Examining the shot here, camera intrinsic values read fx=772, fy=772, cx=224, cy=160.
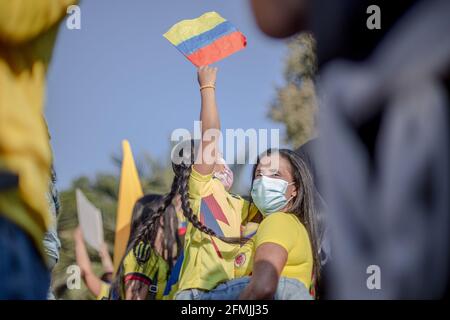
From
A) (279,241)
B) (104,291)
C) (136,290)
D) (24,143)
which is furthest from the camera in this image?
(104,291)

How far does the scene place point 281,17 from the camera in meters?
1.29

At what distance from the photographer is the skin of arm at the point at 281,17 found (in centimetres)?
126

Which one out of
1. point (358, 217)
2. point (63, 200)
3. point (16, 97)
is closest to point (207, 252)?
point (63, 200)

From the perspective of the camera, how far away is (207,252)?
3213mm

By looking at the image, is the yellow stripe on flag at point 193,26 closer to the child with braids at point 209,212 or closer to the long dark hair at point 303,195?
the child with braids at point 209,212

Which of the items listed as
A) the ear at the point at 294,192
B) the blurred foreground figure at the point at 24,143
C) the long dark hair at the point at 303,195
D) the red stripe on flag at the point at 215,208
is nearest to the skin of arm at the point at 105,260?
the red stripe on flag at the point at 215,208

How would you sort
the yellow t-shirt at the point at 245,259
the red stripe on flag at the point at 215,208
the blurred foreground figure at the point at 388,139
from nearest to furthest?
1. the blurred foreground figure at the point at 388,139
2. the yellow t-shirt at the point at 245,259
3. the red stripe on flag at the point at 215,208

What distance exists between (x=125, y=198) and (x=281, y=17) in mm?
2906

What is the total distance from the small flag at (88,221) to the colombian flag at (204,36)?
0.99m

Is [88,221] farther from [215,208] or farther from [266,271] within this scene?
[266,271]

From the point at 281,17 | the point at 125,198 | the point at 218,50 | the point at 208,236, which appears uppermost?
the point at 218,50

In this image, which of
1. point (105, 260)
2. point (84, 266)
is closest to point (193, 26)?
point (84, 266)

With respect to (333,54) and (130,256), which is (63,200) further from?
(333,54)

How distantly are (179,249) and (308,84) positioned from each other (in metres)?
1.13
